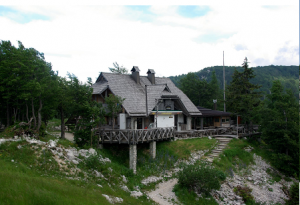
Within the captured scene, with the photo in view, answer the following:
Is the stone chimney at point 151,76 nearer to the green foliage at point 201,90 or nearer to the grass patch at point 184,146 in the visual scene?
the grass patch at point 184,146

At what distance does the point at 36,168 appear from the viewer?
14.2m

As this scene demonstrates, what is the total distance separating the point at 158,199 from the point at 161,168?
5.62 meters

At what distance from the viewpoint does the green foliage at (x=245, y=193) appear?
18562 millimetres

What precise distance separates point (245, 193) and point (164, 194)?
6.77m

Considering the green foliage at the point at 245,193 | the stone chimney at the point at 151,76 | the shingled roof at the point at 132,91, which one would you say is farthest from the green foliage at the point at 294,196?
the stone chimney at the point at 151,76

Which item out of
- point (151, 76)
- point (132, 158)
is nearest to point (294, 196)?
point (132, 158)

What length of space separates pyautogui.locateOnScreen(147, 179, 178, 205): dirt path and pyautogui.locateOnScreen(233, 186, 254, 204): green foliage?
5198mm

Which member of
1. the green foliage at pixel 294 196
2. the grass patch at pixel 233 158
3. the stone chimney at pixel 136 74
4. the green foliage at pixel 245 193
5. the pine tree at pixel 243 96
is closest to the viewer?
the green foliage at pixel 245 193

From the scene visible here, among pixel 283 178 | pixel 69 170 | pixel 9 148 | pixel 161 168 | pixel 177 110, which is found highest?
pixel 177 110

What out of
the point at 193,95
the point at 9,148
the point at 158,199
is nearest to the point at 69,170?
the point at 9,148

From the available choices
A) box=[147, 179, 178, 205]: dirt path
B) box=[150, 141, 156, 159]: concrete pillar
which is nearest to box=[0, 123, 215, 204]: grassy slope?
box=[150, 141, 156, 159]: concrete pillar

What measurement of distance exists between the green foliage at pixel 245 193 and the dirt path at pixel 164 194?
5.20m

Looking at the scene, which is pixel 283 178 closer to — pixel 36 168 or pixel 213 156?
pixel 213 156

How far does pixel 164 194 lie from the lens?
17.6 m
